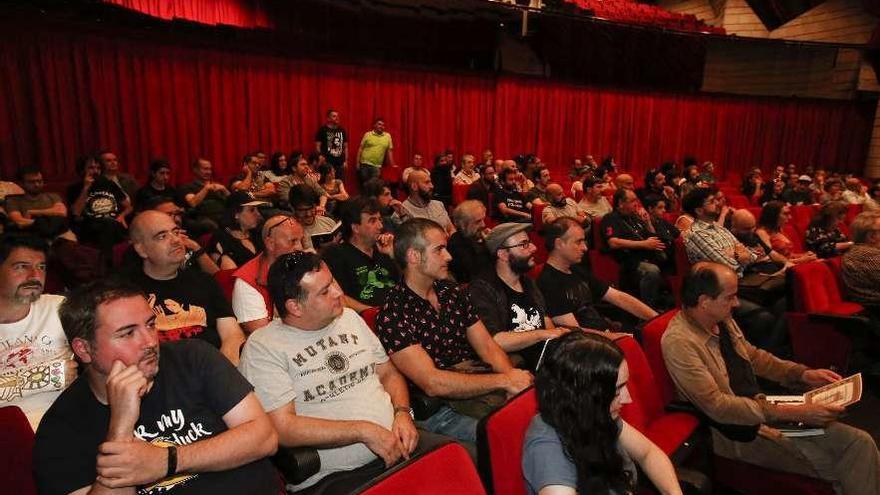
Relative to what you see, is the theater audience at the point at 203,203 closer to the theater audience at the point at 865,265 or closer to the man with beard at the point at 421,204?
the man with beard at the point at 421,204

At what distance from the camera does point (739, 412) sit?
Answer: 7.41 feet

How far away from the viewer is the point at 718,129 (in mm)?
13383

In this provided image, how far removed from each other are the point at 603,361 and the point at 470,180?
731cm

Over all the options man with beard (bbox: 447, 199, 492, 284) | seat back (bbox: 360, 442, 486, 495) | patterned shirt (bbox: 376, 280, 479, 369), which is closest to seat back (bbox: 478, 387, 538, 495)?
seat back (bbox: 360, 442, 486, 495)

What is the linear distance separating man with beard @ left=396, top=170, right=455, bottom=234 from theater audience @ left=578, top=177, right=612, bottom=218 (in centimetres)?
186

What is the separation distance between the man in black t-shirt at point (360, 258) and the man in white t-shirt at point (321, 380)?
53.8 inches

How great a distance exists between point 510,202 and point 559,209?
29.4 inches

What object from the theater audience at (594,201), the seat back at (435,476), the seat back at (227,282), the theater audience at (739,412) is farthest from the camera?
the theater audience at (594,201)

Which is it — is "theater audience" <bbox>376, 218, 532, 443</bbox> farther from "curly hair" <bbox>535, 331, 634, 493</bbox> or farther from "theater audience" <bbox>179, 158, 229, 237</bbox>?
"theater audience" <bbox>179, 158, 229, 237</bbox>

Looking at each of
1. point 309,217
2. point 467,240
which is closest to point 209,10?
point 309,217

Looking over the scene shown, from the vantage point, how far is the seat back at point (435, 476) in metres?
1.28

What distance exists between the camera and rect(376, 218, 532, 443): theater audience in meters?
2.34

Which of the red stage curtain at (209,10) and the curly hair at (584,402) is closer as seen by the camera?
the curly hair at (584,402)

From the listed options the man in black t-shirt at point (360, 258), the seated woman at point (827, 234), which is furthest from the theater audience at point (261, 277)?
the seated woman at point (827, 234)
